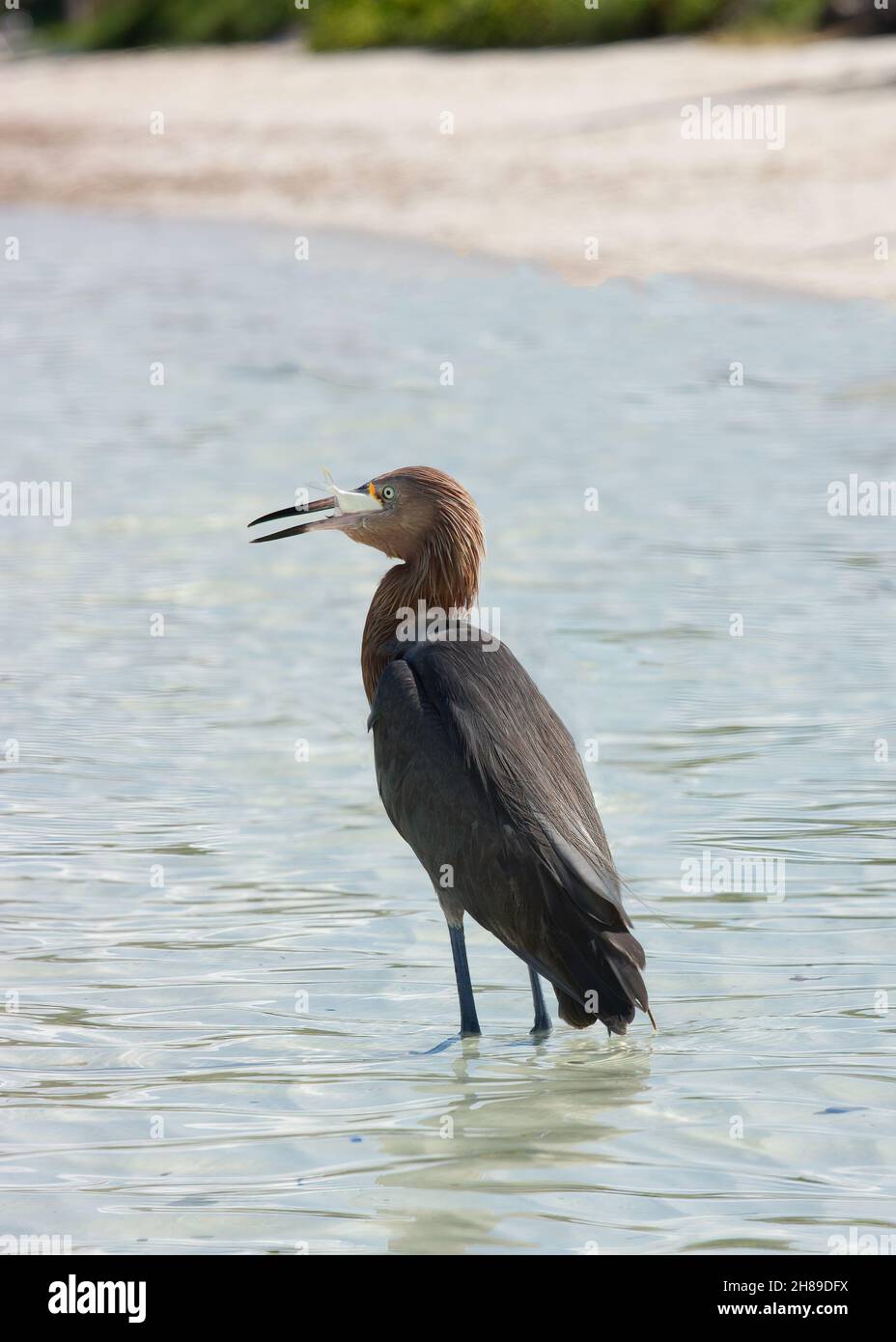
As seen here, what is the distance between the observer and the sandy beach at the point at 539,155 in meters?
19.5

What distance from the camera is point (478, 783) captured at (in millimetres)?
5004

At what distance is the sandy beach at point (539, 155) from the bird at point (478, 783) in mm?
12076

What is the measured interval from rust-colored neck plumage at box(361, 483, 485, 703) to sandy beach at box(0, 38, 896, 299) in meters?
12.0

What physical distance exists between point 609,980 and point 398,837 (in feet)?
7.14

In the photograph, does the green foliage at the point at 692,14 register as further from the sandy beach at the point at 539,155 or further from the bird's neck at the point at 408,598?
the bird's neck at the point at 408,598

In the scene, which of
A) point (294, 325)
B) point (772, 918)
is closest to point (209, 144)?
point (294, 325)

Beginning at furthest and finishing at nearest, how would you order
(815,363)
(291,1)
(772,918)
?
(291,1), (815,363), (772,918)

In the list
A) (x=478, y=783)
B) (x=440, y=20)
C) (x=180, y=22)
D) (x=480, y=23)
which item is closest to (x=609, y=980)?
(x=478, y=783)

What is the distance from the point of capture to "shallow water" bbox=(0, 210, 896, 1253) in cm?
446

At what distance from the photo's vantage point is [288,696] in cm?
834

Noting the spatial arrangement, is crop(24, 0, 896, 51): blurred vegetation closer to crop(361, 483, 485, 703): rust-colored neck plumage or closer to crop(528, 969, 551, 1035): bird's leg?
crop(361, 483, 485, 703): rust-colored neck plumage

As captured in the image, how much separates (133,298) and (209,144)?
416 inches

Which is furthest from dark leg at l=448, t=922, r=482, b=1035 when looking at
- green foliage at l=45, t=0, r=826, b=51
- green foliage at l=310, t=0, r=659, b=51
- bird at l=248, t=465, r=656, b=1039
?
green foliage at l=310, t=0, r=659, b=51
